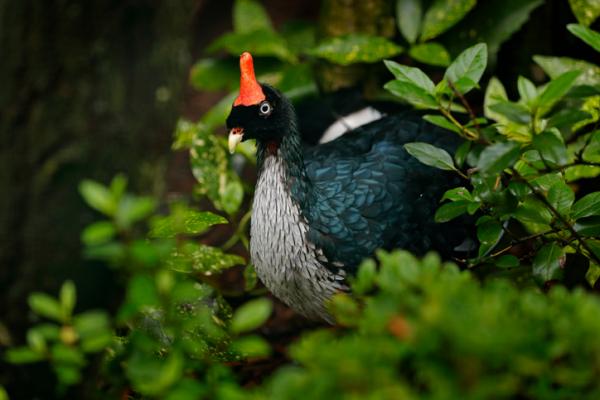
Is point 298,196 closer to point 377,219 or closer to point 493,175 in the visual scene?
point 377,219

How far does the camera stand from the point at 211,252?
9.43 ft

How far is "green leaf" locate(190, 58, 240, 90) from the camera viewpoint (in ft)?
14.1

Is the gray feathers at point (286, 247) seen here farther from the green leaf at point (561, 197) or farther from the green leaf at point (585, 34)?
the green leaf at point (585, 34)

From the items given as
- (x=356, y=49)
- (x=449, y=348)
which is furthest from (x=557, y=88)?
(x=356, y=49)

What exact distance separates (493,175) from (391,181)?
801 millimetres

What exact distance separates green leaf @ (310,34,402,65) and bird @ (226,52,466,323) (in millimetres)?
831

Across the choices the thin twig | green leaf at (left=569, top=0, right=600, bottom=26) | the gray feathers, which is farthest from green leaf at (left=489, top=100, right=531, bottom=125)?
green leaf at (left=569, top=0, right=600, bottom=26)

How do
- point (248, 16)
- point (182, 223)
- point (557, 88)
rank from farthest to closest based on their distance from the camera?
point (248, 16) → point (182, 223) → point (557, 88)

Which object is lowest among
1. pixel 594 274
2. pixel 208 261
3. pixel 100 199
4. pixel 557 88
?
pixel 594 274

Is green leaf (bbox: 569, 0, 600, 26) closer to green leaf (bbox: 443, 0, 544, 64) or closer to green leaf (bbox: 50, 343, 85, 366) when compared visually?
green leaf (bbox: 443, 0, 544, 64)

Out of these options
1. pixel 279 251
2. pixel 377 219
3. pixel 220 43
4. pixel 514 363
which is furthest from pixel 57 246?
pixel 220 43

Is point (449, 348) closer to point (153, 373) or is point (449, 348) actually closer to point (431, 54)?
point (153, 373)

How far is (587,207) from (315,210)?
871 millimetres

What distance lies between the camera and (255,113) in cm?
254
